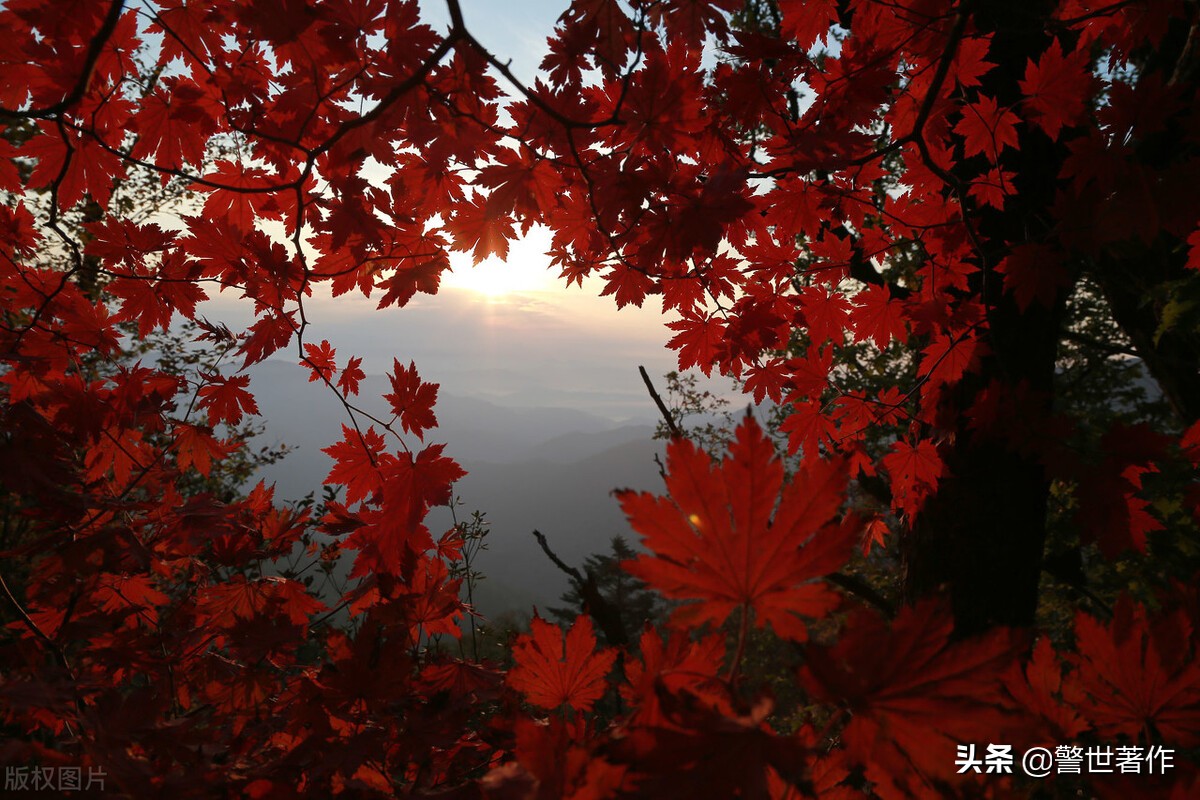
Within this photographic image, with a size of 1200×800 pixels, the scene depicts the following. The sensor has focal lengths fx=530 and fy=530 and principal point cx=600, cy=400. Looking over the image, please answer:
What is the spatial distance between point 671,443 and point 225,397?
2.75m

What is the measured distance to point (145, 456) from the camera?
2508mm

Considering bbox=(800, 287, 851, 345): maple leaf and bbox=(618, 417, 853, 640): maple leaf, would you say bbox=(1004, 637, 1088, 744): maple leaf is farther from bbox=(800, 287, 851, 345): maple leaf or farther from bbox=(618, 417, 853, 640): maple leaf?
bbox=(800, 287, 851, 345): maple leaf

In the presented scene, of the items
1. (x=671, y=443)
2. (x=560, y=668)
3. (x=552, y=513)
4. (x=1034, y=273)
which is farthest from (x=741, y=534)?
(x=552, y=513)

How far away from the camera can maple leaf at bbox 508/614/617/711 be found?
1.27 m

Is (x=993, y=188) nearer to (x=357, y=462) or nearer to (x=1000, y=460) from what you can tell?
(x=1000, y=460)

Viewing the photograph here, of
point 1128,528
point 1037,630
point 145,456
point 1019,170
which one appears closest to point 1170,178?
point 1019,170

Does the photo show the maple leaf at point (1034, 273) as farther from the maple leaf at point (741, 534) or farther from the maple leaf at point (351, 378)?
the maple leaf at point (351, 378)

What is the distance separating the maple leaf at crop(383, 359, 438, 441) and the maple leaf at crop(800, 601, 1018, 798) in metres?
1.92

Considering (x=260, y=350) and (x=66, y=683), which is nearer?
(x=66, y=683)

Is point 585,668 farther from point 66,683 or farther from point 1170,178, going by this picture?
point 1170,178

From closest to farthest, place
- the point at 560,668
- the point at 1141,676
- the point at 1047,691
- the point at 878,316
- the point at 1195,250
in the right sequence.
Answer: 1. the point at 1141,676
2. the point at 1047,691
3. the point at 560,668
4. the point at 1195,250
5. the point at 878,316

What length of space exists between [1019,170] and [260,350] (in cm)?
364

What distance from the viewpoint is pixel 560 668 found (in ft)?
4.22

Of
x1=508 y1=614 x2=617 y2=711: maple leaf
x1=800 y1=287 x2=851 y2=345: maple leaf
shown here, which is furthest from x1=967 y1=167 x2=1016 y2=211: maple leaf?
x1=508 y1=614 x2=617 y2=711: maple leaf
